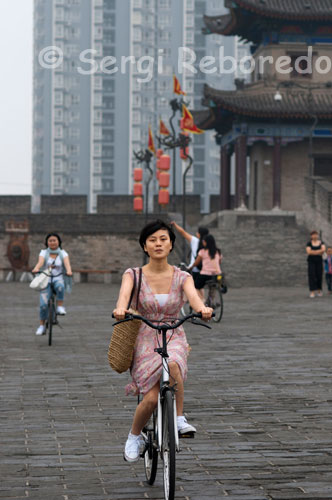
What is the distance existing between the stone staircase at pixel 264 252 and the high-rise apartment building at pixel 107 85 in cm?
6349

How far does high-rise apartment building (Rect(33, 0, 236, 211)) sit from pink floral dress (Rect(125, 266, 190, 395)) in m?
92.6

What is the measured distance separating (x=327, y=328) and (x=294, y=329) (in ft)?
1.67

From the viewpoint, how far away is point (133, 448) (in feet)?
17.7

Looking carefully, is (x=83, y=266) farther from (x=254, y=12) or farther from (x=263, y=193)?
(x=254, y=12)

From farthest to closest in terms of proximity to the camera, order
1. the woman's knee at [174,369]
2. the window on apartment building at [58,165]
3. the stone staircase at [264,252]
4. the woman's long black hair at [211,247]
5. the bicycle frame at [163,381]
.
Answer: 1. the window on apartment building at [58,165]
2. the stone staircase at [264,252]
3. the woman's long black hair at [211,247]
4. the woman's knee at [174,369]
5. the bicycle frame at [163,381]

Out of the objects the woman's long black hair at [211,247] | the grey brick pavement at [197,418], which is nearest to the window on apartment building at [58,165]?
the woman's long black hair at [211,247]

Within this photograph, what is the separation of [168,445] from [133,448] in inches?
22.3

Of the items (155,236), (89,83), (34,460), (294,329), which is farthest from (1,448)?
(89,83)

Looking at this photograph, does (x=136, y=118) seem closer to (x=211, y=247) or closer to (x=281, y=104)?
(x=281, y=104)

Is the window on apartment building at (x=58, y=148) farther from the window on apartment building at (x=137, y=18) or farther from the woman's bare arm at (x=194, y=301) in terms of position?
the woman's bare arm at (x=194, y=301)

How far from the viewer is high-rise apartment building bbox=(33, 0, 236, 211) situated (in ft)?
327

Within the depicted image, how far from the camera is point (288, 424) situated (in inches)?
283

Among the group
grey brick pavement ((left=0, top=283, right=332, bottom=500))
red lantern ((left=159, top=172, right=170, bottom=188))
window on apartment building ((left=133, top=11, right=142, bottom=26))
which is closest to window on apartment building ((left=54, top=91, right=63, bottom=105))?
window on apartment building ((left=133, top=11, right=142, bottom=26))

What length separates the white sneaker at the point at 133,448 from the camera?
5367 mm
